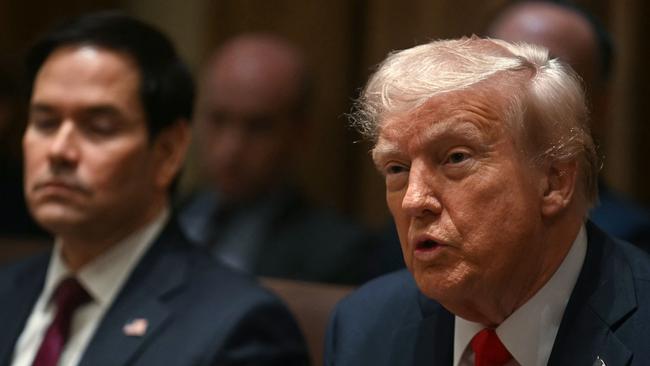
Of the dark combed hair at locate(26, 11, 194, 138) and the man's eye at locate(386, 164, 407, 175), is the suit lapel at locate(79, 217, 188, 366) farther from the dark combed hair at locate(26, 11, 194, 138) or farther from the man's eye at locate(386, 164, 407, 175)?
the man's eye at locate(386, 164, 407, 175)

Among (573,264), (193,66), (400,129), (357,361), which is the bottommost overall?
(193,66)

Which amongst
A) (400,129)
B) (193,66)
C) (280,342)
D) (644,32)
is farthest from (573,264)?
(193,66)

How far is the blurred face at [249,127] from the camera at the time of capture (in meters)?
3.33

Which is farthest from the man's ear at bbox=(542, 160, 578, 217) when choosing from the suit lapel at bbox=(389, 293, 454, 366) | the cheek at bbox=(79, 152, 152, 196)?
the cheek at bbox=(79, 152, 152, 196)

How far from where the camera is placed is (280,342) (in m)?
2.33

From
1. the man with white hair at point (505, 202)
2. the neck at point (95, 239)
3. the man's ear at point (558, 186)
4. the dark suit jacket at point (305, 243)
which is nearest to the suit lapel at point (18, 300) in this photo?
the neck at point (95, 239)

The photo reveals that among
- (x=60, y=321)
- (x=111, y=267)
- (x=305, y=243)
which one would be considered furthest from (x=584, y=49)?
(x=60, y=321)

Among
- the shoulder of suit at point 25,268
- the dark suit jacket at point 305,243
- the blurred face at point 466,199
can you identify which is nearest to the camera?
the blurred face at point 466,199

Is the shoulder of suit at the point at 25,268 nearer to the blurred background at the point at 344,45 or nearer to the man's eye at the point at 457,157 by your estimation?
the blurred background at the point at 344,45

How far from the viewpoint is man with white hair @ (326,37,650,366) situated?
5.45ft

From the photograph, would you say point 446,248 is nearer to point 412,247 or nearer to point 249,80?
point 412,247

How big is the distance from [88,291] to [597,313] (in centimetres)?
119

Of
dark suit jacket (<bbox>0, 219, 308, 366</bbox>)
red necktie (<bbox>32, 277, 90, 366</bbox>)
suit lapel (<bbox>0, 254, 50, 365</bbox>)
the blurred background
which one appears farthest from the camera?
the blurred background

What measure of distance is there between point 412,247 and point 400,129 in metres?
0.18
